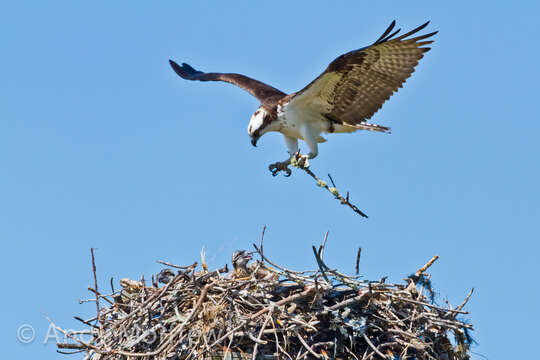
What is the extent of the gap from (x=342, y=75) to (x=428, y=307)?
288cm

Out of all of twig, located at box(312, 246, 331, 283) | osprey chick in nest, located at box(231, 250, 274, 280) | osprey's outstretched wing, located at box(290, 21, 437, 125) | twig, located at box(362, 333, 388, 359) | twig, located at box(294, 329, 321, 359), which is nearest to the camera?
twig, located at box(312, 246, 331, 283)

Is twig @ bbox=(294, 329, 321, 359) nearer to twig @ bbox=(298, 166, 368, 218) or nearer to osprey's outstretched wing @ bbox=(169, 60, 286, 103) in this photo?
twig @ bbox=(298, 166, 368, 218)

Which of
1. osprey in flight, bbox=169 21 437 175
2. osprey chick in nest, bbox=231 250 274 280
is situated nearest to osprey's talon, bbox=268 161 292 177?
osprey in flight, bbox=169 21 437 175

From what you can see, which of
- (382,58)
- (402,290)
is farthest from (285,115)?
(402,290)

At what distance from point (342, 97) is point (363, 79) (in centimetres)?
35

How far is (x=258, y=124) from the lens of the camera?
8969 millimetres

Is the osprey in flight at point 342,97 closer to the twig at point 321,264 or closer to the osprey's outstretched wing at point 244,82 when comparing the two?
the osprey's outstretched wing at point 244,82

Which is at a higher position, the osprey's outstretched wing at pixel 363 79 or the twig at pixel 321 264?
the osprey's outstretched wing at pixel 363 79

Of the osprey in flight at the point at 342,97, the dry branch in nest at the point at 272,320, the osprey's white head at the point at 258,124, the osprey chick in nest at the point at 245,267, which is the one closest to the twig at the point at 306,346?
the dry branch in nest at the point at 272,320

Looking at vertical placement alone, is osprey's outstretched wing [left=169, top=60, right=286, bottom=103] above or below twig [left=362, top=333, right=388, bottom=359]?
above

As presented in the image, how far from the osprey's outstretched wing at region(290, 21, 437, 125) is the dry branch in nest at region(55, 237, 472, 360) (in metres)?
2.54

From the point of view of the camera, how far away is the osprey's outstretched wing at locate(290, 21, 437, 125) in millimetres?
7992

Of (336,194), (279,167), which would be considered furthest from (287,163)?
(336,194)

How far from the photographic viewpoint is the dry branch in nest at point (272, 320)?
19.6ft
